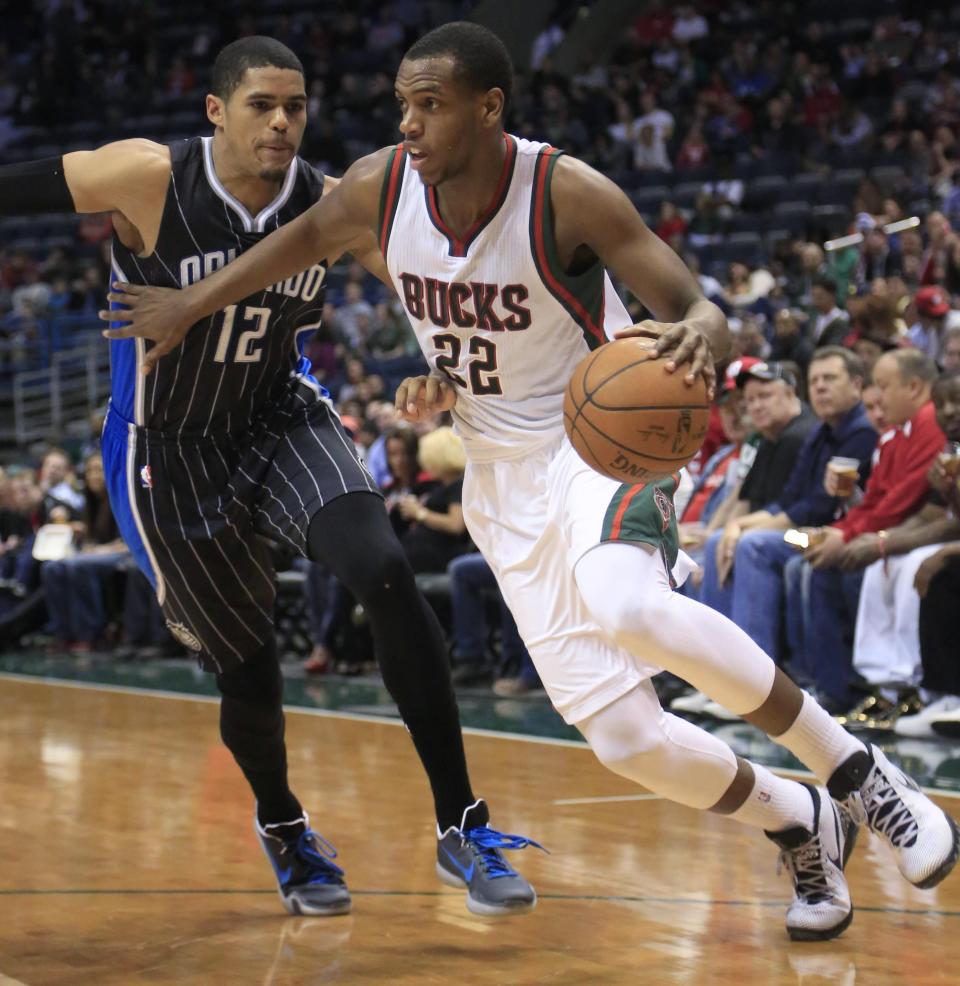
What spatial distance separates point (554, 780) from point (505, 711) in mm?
1935

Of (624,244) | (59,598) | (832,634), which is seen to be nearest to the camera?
(624,244)

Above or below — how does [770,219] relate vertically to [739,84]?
below

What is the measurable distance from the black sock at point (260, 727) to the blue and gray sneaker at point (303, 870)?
0.13ft

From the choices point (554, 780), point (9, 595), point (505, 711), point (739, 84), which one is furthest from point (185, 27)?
point (554, 780)

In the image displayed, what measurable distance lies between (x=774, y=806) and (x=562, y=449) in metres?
0.91

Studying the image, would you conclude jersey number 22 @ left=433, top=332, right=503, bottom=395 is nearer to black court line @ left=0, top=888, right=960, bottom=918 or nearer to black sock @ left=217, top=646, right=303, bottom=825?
black sock @ left=217, top=646, right=303, bottom=825

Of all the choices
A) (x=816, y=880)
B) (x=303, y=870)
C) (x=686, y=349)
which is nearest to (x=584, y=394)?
(x=686, y=349)

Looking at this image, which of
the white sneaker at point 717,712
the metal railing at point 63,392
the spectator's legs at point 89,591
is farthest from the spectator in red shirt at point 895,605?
the metal railing at point 63,392

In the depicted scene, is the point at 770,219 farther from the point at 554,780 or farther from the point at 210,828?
the point at 210,828

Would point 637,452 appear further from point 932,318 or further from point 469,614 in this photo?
point 932,318

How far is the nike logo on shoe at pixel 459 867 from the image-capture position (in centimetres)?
357

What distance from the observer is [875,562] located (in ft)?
21.9

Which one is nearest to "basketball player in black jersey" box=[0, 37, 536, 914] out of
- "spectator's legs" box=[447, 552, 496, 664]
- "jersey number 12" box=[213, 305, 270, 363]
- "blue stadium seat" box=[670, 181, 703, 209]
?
"jersey number 12" box=[213, 305, 270, 363]

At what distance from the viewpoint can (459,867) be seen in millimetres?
3604
